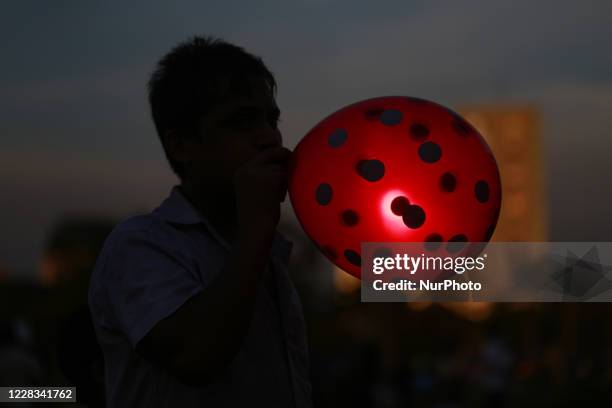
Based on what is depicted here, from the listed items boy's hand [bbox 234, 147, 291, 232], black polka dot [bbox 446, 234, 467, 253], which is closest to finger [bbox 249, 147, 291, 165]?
boy's hand [bbox 234, 147, 291, 232]

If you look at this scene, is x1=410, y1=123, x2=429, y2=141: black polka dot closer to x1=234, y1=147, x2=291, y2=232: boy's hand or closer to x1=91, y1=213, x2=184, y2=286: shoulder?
x1=234, y1=147, x2=291, y2=232: boy's hand

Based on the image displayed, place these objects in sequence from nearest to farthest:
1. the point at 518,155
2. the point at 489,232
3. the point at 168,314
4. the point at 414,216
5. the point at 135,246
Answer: the point at 168,314, the point at 135,246, the point at 414,216, the point at 489,232, the point at 518,155

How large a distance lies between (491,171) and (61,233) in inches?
3094

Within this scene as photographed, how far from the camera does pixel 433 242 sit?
2.05 meters

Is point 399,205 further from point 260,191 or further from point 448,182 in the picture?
point 260,191

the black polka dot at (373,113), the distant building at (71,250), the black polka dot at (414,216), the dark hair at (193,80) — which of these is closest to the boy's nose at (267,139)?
the dark hair at (193,80)

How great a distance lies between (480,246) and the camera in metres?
2.12

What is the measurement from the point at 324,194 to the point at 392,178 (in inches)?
6.3

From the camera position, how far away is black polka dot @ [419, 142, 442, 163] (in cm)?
204

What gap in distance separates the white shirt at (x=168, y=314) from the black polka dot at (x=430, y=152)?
1.64 feet

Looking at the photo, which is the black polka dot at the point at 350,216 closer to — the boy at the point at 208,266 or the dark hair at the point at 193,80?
the boy at the point at 208,266

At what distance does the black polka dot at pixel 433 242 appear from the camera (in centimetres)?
204

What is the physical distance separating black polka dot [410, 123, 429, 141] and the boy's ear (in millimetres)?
525

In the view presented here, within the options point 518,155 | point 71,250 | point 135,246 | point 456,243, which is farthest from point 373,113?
point 518,155
